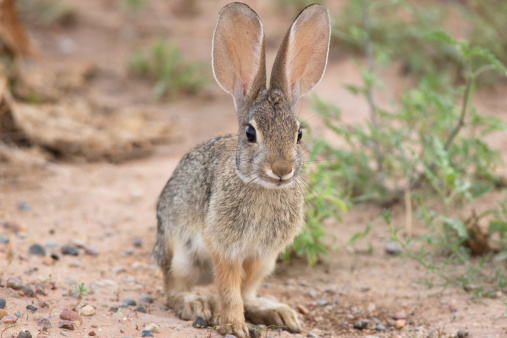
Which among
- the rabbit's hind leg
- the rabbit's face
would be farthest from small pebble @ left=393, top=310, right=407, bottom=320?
the rabbit's face

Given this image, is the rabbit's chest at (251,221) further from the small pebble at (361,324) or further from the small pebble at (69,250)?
the small pebble at (69,250)

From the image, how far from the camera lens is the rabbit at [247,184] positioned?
3752 millimetres

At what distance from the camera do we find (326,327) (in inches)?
169

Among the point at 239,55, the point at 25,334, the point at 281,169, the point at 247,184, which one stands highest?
the point at 239,55

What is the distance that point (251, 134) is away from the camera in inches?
147

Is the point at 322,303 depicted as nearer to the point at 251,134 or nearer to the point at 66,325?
the point at 251,134

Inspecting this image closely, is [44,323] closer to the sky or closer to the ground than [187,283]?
closer to the ground

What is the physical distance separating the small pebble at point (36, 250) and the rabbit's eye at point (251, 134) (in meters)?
2.11

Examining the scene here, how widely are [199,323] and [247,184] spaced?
0.94 metres

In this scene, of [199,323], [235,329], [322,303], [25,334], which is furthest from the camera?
[322,303]

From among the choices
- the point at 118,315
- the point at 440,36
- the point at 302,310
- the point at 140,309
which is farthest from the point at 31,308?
the point at 440,36

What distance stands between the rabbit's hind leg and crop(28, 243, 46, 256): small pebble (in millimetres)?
1056

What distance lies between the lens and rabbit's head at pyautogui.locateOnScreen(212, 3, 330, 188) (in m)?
3.64

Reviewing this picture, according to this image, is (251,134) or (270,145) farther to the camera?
(251,134)
